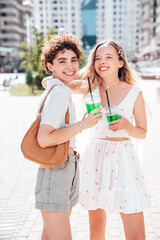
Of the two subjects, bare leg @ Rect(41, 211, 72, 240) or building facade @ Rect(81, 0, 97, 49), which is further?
building facade @ Rect(81, 0, 97, 49)

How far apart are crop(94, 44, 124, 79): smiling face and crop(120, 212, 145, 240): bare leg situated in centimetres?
A: 108

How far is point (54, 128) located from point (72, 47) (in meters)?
0.60

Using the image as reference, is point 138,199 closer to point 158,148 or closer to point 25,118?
point 158,148

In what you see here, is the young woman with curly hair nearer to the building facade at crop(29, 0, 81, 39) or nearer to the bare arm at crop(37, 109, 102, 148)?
the bare arm at crop(37, 109, 102, 148)

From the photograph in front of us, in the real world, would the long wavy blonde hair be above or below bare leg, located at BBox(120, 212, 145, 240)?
above

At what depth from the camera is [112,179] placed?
7.57ft

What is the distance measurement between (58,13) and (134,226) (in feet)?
462

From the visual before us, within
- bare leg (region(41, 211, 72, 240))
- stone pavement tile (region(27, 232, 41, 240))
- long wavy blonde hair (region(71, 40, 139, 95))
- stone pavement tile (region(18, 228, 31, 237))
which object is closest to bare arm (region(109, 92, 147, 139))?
long wavy blonde hair (region(71, 40, 139, 95))

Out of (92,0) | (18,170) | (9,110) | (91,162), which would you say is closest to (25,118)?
(9,110)

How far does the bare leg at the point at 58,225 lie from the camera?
186 cm

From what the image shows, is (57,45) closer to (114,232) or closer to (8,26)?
(114,232)

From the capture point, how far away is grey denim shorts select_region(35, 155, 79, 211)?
1.89 m

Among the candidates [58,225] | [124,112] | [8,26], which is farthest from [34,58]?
[8,26]

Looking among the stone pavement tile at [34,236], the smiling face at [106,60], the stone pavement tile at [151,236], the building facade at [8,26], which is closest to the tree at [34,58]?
the stone pavement tile at [34,236]
